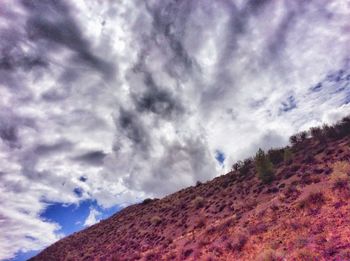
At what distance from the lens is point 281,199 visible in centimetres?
1803

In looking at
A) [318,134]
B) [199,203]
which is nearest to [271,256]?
[199,203]

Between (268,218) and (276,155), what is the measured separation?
17040mm

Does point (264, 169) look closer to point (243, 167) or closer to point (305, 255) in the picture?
point (243, 167)

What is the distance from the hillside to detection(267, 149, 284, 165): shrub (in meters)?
0.10

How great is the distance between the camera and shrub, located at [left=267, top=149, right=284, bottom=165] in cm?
3072

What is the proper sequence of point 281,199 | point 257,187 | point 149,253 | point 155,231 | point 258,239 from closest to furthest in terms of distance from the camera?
point 258,239 < point 281,199 < point 149,253 < point 257,187 < point 155,231

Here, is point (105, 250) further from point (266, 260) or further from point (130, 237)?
point (266, 260)

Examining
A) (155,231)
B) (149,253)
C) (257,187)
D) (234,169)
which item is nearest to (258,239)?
(149,253)

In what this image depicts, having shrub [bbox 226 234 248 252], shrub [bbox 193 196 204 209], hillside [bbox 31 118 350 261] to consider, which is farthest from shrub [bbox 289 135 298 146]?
shrub [bbox 226 234 248 252]

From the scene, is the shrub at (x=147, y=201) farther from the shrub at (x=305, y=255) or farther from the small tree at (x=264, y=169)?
the shrub at (x=305, y=255)

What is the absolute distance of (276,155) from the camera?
104 ft

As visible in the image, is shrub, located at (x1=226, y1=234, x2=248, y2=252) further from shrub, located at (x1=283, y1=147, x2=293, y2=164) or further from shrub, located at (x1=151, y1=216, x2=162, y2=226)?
shrub, located at (x1=151, y1=216, x2=162, y2=226)

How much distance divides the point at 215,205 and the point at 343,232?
16.9 meters

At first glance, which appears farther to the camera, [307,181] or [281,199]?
[307,181]
